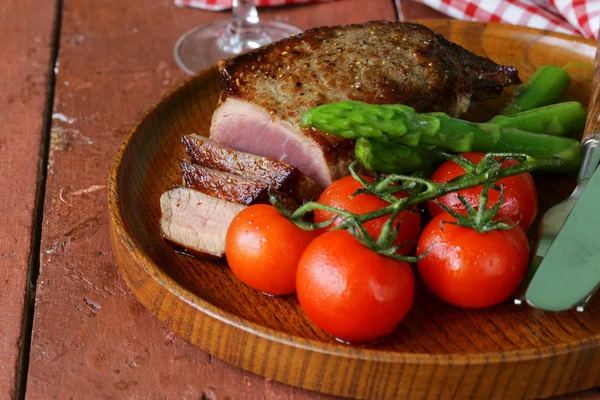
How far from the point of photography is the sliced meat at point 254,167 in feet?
6.64

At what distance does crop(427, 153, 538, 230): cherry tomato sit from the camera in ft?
6.25

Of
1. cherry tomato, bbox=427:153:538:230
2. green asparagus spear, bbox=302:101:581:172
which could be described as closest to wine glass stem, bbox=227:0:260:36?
green asparagus spear, bbox=302:101:581:172

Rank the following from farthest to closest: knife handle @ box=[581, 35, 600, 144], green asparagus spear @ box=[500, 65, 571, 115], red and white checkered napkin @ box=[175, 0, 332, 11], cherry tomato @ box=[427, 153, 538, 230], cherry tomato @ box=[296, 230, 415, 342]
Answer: red and white checkered napkin @ box=[175, 0, 332, 11], green asparagus spear @ box=[500, 65, 571, 115], knife handle @ box=[581, 35, 600, 144], cherry tomato @ box=[427, 153, 538, 230], cherry tomato @ box=[296, 230, 415, 342]

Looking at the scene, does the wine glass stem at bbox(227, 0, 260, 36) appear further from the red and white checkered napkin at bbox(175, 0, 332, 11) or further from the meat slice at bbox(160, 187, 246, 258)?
the meat slice at bbox(160, 187, 246, 258)

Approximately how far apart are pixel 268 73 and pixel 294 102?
6.6 inches

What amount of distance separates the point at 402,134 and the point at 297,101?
1.15ft

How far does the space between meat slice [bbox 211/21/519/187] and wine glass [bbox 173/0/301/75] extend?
93cm

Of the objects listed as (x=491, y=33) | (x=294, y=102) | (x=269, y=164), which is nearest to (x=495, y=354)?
(x=269, y=164)

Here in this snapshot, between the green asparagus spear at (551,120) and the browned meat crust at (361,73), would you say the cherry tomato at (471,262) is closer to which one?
the browned meat crust at (361,73)

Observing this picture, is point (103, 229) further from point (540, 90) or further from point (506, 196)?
point (540, 90)

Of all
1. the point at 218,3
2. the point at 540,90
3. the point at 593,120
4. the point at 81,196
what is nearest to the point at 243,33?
the point at 218,3

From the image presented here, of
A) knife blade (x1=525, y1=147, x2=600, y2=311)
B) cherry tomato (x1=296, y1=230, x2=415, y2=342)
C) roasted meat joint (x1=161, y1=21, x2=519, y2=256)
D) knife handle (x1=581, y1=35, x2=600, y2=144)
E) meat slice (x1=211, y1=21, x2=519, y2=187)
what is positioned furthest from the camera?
knife handle (x1=581, y1=35, x2=600, y2=144)

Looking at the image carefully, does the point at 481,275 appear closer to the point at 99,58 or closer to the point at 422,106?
the point at 422,106

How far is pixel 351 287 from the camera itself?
1.60m
